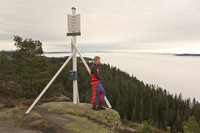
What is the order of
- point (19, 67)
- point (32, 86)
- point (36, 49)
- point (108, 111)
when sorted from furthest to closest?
point (19, 67), point (36, 49), point (32, 86), point (108, 111)

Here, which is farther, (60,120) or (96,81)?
(96,81)

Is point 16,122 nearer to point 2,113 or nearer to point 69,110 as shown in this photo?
point 2,113

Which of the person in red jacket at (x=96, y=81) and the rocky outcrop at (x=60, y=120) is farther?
the person in red jacket at (x=96, y=81)

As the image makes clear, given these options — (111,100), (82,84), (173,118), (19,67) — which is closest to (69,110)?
(19,67)

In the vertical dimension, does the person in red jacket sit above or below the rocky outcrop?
above

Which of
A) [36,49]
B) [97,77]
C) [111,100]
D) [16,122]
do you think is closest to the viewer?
[16,122]

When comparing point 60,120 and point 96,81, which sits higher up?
Result: point 96,81

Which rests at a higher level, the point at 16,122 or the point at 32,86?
the point at 16,122

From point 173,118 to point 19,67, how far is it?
2723 inches

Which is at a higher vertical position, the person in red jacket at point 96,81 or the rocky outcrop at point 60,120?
the person in red jacket at point 96,81

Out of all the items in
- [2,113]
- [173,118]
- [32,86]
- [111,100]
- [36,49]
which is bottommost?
[173,118]

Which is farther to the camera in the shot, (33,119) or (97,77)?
(97,77)

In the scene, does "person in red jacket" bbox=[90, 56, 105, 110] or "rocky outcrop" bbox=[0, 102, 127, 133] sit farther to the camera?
"person in red jacket" bbox=[90, 56, 105, 110]

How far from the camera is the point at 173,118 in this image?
2611 inches
